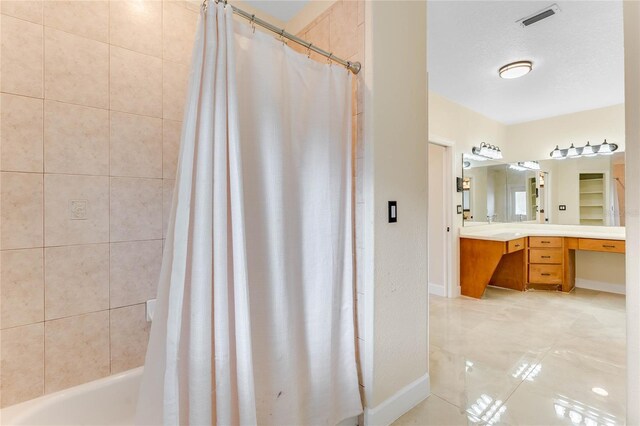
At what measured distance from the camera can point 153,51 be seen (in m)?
1.58

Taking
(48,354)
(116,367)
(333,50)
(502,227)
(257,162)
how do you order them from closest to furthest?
(257,162)
(48,354)
(116,367)
(333,50)
(502,227)

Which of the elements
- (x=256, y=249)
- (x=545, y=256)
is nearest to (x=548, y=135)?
(x=545, y=256)

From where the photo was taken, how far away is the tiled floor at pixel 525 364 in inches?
67.0

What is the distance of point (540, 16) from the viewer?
84.4 inches

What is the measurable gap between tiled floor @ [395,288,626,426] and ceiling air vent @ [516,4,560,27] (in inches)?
99.7

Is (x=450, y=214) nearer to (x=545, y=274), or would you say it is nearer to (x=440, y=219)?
(x=440, y=219)

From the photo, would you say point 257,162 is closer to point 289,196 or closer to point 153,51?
point 289,196

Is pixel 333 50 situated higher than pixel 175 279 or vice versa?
pixel 333 50

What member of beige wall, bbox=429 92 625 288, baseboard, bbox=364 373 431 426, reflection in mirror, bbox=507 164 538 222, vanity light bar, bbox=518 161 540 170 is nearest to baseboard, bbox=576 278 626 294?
beige wall, bbox=429 92 625 288

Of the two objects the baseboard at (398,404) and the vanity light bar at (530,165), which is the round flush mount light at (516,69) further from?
the baseboard at (398,404)

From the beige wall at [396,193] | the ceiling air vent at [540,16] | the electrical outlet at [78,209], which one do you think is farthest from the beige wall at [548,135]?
the electrical outlet at [78,209]

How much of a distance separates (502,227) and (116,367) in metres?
4.92

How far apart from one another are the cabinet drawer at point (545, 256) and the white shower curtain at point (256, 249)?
143 inches

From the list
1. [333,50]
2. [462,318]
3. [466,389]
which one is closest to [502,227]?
[462,318]
